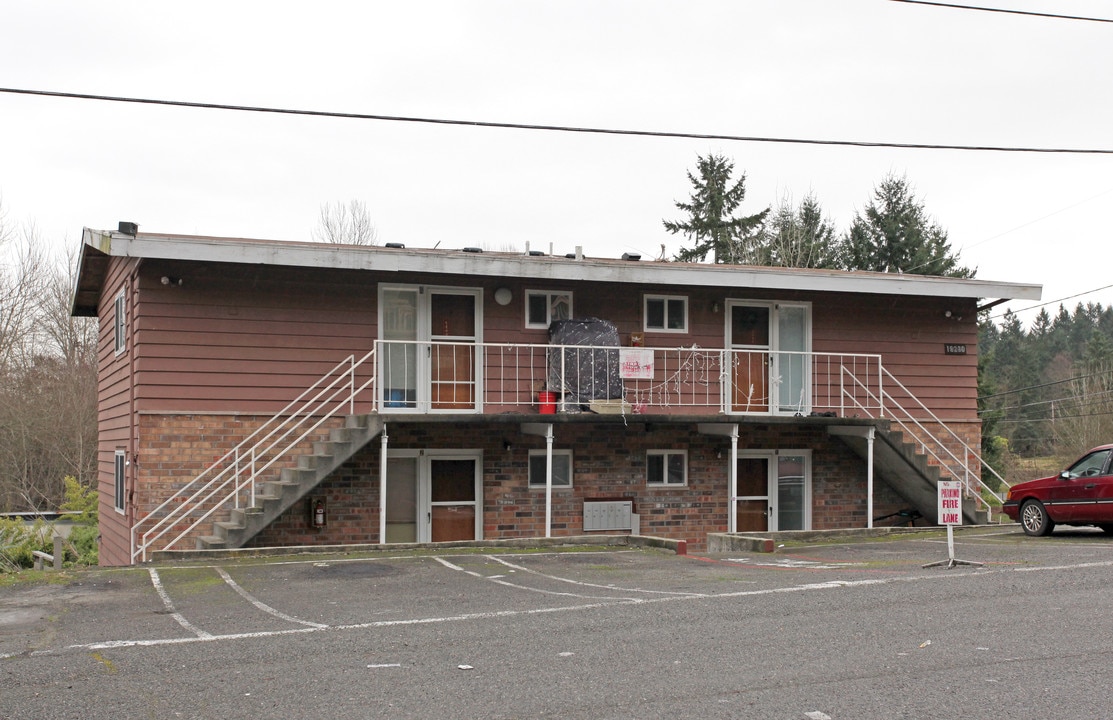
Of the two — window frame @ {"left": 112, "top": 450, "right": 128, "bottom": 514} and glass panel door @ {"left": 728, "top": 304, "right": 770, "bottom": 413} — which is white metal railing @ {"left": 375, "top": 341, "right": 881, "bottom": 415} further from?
window frame @ {"left": 112, "top": 450, "right": 128, "bottom": 514}

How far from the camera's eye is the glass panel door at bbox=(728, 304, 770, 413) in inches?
749

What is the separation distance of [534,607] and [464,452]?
7679mm

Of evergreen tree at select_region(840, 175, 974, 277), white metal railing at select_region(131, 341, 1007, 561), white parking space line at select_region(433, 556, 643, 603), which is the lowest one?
white parking space line at select_region(433, 556, 643, 603)

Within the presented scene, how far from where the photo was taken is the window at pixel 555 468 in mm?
18047

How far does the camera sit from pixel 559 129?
1455cm

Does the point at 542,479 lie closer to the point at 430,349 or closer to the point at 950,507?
the point at 430,349

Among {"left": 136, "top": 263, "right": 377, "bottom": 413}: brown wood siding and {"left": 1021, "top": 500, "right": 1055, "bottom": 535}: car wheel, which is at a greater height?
{"left": 136, "top": 263, "right": 377, "bottom": 413}: brown wood siding

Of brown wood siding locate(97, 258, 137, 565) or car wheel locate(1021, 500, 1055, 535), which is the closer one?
car wheel locate(1021, 500, 1055, 535)

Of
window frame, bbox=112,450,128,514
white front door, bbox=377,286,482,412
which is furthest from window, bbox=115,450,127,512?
white front door, bbox=377,286,482,412

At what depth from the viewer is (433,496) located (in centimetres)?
1753

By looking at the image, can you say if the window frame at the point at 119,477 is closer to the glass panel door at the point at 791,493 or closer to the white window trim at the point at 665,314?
the white window trim at the point at 665,314

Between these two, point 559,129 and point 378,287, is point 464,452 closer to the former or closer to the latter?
point 378,287

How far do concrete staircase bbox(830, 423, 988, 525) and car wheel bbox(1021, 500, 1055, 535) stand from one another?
139 cm

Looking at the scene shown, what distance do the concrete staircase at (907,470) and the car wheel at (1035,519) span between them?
1.39 meters
